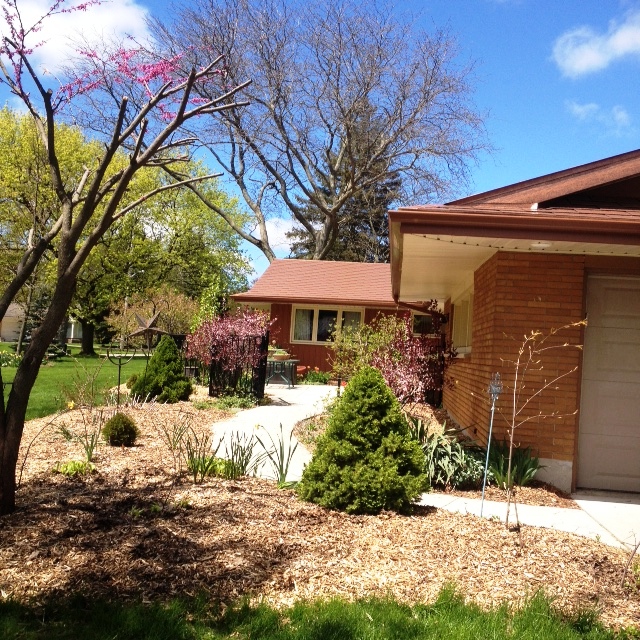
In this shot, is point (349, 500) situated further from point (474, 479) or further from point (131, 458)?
point (131, 458)

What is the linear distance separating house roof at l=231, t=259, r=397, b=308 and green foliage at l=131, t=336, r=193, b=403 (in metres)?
11.3

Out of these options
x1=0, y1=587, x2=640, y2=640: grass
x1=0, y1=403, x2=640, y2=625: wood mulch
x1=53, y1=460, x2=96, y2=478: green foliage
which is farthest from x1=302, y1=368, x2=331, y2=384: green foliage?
x1=0, y1=587, x2=640, y2=640: grass

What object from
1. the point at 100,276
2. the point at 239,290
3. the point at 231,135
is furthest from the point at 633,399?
the point at 239,290

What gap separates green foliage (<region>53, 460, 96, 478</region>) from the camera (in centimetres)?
579

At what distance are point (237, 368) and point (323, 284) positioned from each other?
11.7m

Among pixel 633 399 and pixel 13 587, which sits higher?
pixel 633 399

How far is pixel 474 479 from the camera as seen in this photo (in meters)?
6.73

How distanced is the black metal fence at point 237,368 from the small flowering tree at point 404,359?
6.31 feet

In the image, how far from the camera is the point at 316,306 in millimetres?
24391

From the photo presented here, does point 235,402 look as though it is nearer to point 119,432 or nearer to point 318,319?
point 119,432

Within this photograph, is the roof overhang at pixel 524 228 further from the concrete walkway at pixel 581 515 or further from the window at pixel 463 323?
the window at pixel 463 323

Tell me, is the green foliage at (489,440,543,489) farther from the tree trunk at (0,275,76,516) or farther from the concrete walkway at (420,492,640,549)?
the tree trunk at (0,275,76,516)

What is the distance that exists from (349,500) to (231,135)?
24.2 m

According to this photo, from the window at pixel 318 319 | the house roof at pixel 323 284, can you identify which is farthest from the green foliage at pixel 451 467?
the window at pixel 318 319
